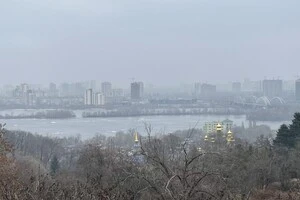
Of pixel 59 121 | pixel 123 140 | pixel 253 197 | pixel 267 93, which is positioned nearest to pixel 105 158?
pixel 253 197

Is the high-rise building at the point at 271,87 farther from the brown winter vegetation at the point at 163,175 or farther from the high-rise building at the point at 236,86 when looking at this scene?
the brown winter vegetation at the point at 163,175

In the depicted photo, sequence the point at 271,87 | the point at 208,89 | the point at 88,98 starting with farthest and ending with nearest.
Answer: the point at 208,89 → the point at 271,87 → the point at 88,98

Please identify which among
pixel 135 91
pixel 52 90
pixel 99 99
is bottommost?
pixel 99 99

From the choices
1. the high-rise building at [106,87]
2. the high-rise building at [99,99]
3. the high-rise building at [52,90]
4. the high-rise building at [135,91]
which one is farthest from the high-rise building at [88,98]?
the high-rise building at [106,87]

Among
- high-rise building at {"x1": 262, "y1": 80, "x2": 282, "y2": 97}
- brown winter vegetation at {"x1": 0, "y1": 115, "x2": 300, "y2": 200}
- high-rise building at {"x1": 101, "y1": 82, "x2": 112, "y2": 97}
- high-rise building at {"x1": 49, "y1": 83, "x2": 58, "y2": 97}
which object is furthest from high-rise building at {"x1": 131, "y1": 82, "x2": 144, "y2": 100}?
brown winter vegetation at {"x1": 0, "y1": 115, "x2": 300, "y2": 200}

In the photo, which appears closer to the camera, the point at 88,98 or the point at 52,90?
the point at 88,98

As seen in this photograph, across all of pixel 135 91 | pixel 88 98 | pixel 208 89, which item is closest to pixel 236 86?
pixel 208 89

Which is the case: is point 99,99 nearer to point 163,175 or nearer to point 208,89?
point 208,89

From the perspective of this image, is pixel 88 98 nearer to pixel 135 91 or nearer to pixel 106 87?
pixel 135 91

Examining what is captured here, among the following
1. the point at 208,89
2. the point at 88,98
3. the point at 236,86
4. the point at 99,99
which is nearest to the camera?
the point at 99,99

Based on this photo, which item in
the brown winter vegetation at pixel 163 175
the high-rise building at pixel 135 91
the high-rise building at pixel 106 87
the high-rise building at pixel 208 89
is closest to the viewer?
the brown winter vegetation at pixel 163 175

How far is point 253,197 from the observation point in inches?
284

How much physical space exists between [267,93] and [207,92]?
1077 cm

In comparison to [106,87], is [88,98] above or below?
below
